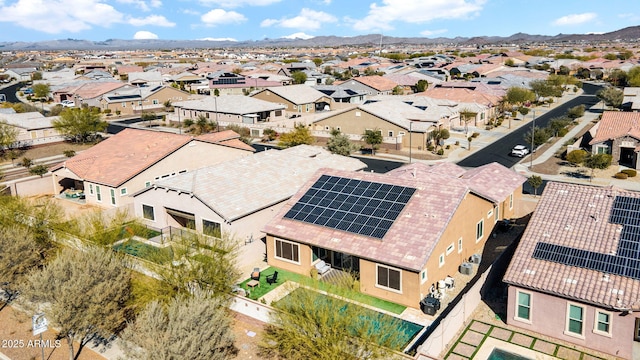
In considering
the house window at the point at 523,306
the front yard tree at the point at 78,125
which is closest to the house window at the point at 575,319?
the house window at the point at 523,306

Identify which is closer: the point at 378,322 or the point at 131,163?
the point at 378,322

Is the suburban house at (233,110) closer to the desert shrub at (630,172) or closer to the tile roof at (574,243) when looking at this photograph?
the desert shrub at (630,172)

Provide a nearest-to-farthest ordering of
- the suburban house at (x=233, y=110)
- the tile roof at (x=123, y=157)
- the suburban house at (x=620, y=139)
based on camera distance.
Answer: the tile roof at (x=123, y=157) < the suburban house at (x=620, y=139) < the suburban house at (x=233, y=110)

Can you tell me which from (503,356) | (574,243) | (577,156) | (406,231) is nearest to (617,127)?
(577,156)

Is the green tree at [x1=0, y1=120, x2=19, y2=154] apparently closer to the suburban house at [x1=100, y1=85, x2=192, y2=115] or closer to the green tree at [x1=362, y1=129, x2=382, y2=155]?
the suburban house at [x1=100, y1=85, x2=192, y2=115]

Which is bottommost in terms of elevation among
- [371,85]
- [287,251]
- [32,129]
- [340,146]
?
[287,251]

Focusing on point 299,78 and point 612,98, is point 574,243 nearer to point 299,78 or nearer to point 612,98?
point 612,98
